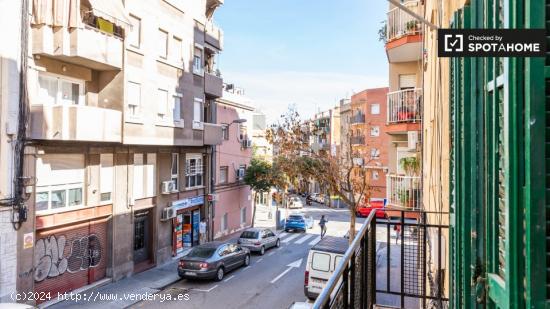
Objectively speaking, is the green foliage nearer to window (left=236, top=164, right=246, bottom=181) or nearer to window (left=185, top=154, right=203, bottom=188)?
window (left=236, top=164, right=246, bottom=181)

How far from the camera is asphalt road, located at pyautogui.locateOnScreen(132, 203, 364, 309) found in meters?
15.4

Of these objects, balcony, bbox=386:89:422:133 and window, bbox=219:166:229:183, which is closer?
balcony, bbox=386:89:422:133

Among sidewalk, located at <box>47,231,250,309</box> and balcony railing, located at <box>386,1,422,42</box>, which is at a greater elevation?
balcony railing, located at <box>386,1,422,42</box>

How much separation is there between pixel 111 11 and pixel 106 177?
6.53 meters

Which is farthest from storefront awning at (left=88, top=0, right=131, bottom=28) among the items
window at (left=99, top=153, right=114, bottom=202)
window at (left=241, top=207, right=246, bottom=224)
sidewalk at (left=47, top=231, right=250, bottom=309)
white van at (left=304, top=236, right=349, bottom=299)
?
window at (left=241, top=207, right=246, bottom=224)

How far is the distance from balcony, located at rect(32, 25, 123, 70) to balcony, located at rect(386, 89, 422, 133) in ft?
34.5

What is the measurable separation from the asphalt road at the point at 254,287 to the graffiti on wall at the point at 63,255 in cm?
307

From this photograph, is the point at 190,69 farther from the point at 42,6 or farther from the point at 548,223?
the point at 548,223

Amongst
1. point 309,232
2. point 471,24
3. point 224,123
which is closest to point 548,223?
point 471,24

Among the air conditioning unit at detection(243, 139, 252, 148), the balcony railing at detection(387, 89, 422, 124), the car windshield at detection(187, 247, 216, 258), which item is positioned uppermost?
the balcony railing at detection(387, 89, 422, 124)

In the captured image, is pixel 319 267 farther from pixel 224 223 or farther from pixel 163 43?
pixel 224 223

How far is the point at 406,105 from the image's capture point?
572 inches

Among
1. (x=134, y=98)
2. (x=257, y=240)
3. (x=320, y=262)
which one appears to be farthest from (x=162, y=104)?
(x=320, y=262)

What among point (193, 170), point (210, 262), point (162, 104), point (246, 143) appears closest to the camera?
point (210, 262)
